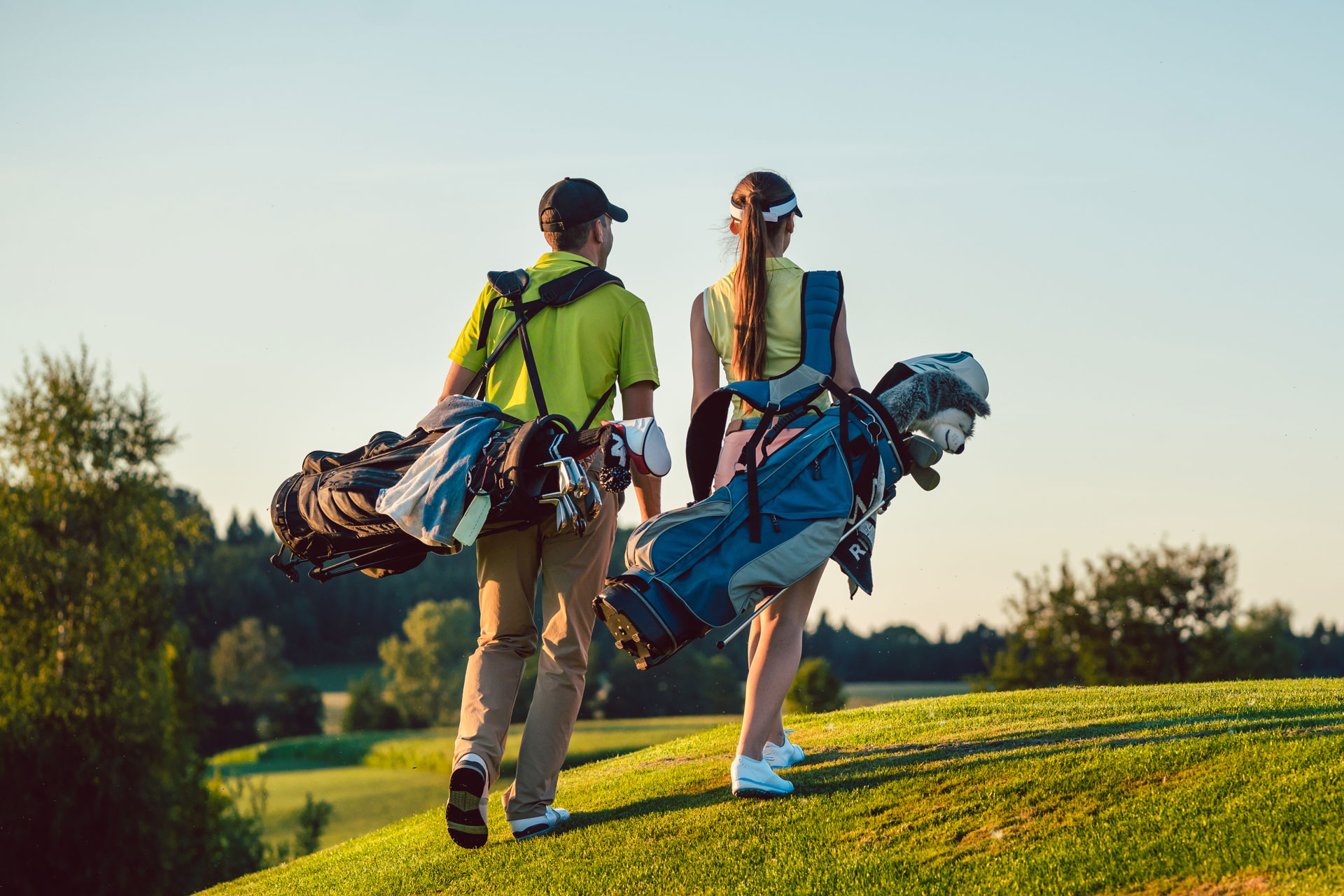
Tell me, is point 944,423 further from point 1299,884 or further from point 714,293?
point 1299,884

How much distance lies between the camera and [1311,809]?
Result: 4.07 metres

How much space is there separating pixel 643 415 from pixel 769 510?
44.0 inches

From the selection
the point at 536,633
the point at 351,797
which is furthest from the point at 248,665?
the point at 536,633

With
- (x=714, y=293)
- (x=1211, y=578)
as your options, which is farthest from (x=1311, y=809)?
(x=1211, y=578)

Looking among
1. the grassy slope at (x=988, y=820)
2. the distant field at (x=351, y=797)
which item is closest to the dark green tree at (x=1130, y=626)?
the distant field at (x=351, y=797)

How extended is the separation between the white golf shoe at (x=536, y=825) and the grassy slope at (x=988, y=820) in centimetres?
5

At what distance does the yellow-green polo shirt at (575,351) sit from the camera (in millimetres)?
5355

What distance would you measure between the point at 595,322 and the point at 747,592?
1605 mm

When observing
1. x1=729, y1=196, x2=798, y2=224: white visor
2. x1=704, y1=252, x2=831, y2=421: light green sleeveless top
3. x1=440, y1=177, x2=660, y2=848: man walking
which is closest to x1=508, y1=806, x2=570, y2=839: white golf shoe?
x1=440, y1=177, x2=660, y2=848: man walking

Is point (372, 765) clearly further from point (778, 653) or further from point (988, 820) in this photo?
point (988, 820)

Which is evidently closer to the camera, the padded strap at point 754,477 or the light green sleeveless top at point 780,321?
the padded strap at point 754,477

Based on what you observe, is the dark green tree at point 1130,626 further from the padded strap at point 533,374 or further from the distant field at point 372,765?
the padded strap at point 533,374

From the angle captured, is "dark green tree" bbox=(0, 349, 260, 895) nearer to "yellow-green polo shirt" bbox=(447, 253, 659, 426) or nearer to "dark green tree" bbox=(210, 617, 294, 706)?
"yellow-green polo shirt" bbox=(447, 253, 659, 426)

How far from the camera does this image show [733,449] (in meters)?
5.09
